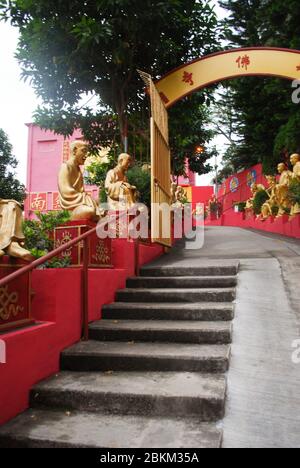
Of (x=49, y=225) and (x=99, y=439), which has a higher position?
(x=49, y=225)

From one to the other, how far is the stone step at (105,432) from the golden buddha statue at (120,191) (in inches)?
164

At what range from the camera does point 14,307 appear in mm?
3004

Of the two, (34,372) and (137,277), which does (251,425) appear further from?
(137,277)

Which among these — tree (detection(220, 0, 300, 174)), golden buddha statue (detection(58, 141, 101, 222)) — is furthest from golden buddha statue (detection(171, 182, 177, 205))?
golden buddha statue (detection(58, 141, 101, 222))

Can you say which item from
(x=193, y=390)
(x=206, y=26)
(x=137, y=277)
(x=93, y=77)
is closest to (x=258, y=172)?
(x=206, y=26)

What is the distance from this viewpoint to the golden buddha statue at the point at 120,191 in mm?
6551

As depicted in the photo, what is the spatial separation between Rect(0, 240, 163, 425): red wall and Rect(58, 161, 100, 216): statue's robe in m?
0.99

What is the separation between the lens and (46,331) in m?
3.19

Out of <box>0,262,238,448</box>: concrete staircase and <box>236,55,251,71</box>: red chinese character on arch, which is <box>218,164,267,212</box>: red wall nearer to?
<box>236,55,251,71</box>: red chinese character on arch

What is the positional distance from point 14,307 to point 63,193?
223 centimetres

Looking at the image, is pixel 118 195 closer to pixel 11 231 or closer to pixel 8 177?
pixel 11 231

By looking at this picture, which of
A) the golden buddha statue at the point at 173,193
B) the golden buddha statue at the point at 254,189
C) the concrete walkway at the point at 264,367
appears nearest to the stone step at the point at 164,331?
the concrete walkway at the point at 264,367

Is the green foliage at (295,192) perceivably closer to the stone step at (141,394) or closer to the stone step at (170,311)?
the stone step at (170,311)

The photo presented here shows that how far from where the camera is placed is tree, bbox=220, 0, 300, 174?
1062 cm
